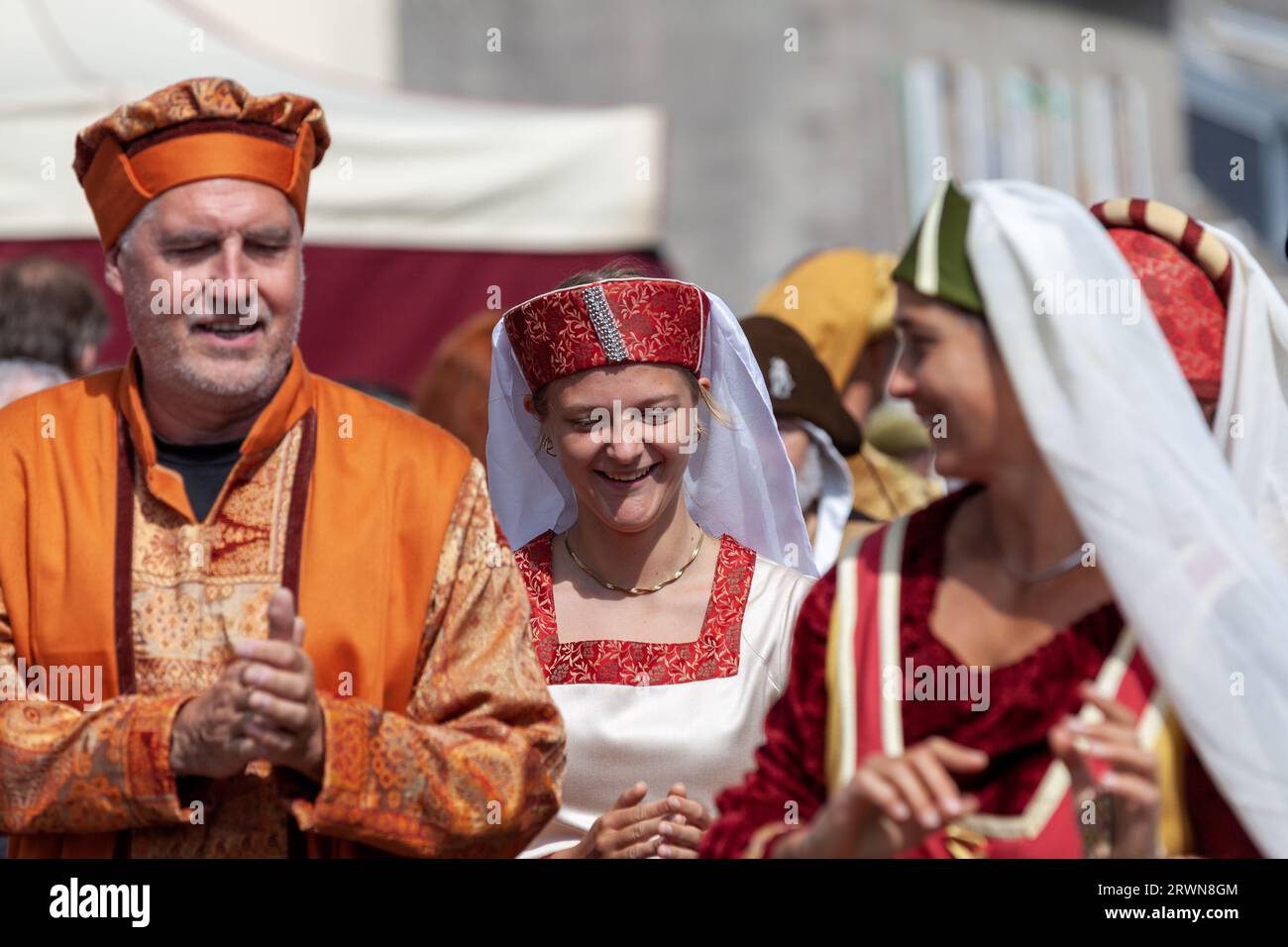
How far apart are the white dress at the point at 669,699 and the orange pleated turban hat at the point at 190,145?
1.04 m

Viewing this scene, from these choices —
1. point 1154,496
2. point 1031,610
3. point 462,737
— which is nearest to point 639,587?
point 462,737

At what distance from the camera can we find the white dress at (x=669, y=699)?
3.52 m

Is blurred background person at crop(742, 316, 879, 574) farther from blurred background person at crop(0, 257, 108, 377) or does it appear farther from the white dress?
blurred background person at crop(0, 257, 108, 377)

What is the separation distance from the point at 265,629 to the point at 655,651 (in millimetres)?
863

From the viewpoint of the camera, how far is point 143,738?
110 inches

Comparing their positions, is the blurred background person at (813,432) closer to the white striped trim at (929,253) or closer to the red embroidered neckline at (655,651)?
the red embroidered neckline at (655,651)

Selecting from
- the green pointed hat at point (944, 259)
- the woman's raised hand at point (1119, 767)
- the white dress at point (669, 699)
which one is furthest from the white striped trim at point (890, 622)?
the white dress at point (669, 699)

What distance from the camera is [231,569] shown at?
3057mm
